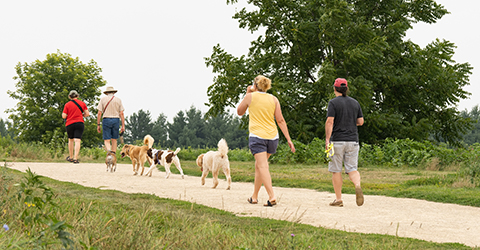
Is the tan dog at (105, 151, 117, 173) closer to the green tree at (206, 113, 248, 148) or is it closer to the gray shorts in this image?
the gray shorts

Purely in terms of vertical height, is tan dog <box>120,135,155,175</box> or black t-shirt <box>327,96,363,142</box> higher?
black t-shirt <box>327,96,363,142</box>

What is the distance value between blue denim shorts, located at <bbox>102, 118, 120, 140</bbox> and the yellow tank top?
7391 millimetres

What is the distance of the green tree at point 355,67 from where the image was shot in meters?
24.5

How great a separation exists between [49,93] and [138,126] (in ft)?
162

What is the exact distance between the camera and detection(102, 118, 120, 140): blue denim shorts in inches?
560

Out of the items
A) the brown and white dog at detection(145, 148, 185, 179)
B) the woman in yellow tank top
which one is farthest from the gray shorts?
the brown and white dog at detection(145, 148, 185, 179)

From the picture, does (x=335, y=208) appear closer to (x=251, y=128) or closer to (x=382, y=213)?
(x=382, y=213)

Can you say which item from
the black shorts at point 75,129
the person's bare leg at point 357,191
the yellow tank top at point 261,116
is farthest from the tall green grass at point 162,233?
the black shorts at point 75,129

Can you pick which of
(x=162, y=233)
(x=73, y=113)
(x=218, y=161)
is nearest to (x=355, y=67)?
(x=73, y=113)

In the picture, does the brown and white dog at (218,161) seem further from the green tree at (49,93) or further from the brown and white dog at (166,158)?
the green tree at (49,93)

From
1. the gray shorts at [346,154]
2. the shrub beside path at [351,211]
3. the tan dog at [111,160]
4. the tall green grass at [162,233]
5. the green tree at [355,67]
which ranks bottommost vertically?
the shrub beside path at [351,211]

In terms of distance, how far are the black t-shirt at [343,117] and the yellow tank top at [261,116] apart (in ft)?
3.38

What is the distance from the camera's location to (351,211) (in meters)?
7.58

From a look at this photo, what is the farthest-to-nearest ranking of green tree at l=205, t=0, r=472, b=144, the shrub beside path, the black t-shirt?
green tree at l=205, t=0, r=472, b=144
the black t-shirt
the shrub beside path
